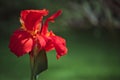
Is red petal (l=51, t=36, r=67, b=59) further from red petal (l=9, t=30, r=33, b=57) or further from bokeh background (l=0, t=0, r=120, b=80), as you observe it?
bokeh background (l=0, t=0, r=120, b=80)

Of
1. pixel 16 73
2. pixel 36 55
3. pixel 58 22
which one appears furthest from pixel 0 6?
pixel 36 55

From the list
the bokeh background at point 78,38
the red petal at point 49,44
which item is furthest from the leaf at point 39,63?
the bokeh background at point 78,38

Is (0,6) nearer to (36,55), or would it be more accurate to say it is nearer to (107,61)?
(107,61)

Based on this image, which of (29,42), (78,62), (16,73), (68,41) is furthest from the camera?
(68,41)

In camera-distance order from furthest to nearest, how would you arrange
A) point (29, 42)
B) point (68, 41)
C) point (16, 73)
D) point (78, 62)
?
point (68, 41), point (78, 62), point (16, 73), point (29, 42)

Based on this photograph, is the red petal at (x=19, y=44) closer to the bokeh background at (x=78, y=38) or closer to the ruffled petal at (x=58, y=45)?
the ruffled petal at (x=58, y=45)

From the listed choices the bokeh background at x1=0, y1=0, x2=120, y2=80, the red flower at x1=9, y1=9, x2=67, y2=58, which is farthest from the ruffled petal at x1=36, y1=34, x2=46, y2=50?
the bokeh background at x1=0, y1=0, x2=120, y2=80

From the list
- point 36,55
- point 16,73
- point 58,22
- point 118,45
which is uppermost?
point 58,22

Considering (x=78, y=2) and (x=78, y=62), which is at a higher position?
(x=78, y=2)
